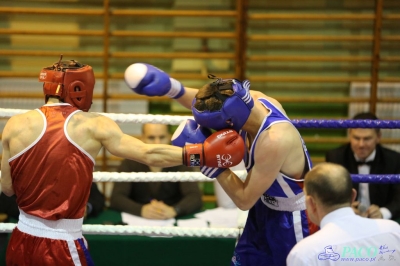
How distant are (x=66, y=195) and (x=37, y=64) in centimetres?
344

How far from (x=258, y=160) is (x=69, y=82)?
2.68 feet

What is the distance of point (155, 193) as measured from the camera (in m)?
4.27

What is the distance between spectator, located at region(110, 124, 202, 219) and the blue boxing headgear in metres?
1.43

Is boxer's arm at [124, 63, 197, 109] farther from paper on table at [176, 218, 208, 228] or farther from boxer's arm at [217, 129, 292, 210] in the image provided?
paper on table at [176, 218, 208, 228]

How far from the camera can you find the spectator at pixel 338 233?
2.11 meters

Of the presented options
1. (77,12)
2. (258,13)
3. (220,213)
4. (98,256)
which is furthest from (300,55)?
(98,256)

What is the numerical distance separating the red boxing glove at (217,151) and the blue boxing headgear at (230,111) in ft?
0.16

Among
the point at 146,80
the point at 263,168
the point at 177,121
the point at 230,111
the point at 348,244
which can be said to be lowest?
the point at 348,244

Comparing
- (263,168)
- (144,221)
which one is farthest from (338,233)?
(144,221)

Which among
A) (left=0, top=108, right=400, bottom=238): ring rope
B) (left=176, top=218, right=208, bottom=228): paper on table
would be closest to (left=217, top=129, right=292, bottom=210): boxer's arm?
(left=0, top=108, right=400, bottom=238): ring rope

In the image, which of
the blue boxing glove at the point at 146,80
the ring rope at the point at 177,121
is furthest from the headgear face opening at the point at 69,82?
the ring rope at the point at 177,121

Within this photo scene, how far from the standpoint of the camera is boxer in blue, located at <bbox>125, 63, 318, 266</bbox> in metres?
2.74

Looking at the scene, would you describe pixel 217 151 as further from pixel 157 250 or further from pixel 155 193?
pixel 155 193

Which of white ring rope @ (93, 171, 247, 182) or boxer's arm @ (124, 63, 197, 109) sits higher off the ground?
boxer's arm @ (124, 63, 197, 109)
